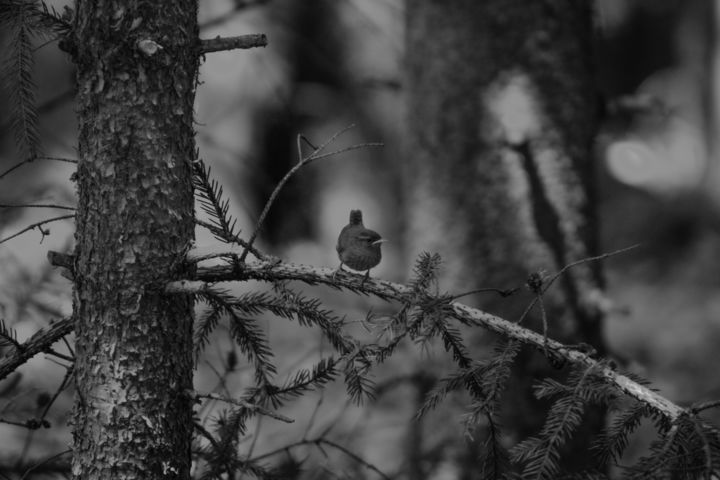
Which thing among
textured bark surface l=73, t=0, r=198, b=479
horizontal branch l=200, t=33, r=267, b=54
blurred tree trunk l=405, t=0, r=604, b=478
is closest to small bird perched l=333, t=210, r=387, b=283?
textured bark surface l=73, t=0, r=198, b=479

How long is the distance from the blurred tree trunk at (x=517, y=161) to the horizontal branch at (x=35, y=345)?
1833 mm

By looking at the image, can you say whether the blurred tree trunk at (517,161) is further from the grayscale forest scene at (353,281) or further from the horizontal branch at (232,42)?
the horizontal branch at (232,42)

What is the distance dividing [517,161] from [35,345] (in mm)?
2118

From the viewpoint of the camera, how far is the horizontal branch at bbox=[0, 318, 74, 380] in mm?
1646

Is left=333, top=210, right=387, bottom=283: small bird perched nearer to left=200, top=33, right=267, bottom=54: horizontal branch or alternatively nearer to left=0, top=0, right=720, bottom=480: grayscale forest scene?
left=0, top=0, right=720, bottom=480: grayscale forest scene

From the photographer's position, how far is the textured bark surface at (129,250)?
5.13 feet

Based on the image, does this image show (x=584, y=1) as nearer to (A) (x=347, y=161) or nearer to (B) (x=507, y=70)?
(B) (x=507, y=70)

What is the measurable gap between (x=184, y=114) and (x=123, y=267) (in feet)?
1.25

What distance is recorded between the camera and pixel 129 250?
1583 millimetres

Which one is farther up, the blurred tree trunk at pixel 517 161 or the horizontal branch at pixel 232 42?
the blurred tree trunk at pixel 517 161

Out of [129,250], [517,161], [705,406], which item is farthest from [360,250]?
[517,161]

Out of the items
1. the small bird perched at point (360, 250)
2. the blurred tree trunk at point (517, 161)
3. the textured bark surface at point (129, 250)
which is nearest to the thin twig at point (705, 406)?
the small bird perched at point (360, 250)

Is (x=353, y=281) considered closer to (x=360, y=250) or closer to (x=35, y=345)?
(x=360, y=250)

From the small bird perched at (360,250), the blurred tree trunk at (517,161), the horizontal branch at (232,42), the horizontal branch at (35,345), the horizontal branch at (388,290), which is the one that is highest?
the blurred tree trunk at (517,161)
